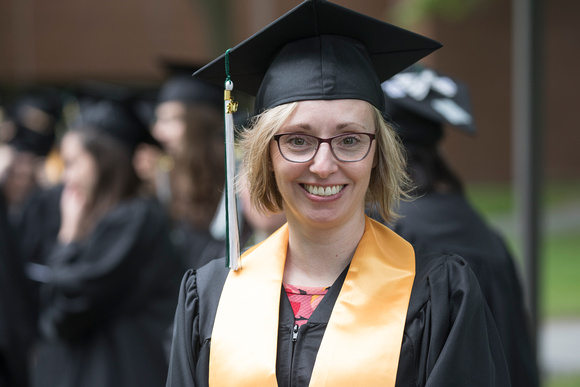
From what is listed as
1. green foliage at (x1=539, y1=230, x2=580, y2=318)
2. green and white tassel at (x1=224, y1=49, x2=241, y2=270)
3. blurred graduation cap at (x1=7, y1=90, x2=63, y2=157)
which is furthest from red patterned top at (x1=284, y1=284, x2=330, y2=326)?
blurred graduation cap at (x1=7, y1=90, x2=63, y2=157)

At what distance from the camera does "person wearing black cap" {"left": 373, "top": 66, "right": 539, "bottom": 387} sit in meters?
3.07

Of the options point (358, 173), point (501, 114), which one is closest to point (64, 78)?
point (501, 114)

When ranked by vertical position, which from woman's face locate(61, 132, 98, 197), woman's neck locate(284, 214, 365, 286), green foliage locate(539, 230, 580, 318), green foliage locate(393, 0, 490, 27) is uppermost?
green foliage locate(393, 0, 490, 27)

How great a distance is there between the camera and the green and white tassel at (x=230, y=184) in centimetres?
211

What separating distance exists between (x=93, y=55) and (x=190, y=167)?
57.4 feet

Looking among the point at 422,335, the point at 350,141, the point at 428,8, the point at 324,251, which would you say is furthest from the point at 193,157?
the point at 428,8

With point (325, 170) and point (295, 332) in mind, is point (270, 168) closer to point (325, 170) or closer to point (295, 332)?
point (325, 170)

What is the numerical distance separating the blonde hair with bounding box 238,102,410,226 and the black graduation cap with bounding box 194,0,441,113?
56 millimetres

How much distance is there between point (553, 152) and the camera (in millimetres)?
21156

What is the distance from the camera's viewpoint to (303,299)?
79.9 inches

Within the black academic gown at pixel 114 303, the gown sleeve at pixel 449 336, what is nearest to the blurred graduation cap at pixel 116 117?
the black academic gown at pixel 114 303

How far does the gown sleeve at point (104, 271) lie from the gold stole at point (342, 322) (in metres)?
2.23

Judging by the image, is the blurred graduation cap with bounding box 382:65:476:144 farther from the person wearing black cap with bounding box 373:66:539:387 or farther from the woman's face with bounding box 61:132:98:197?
the woman's face with bounding box 61:132:98:197

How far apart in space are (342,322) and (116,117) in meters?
3.17
